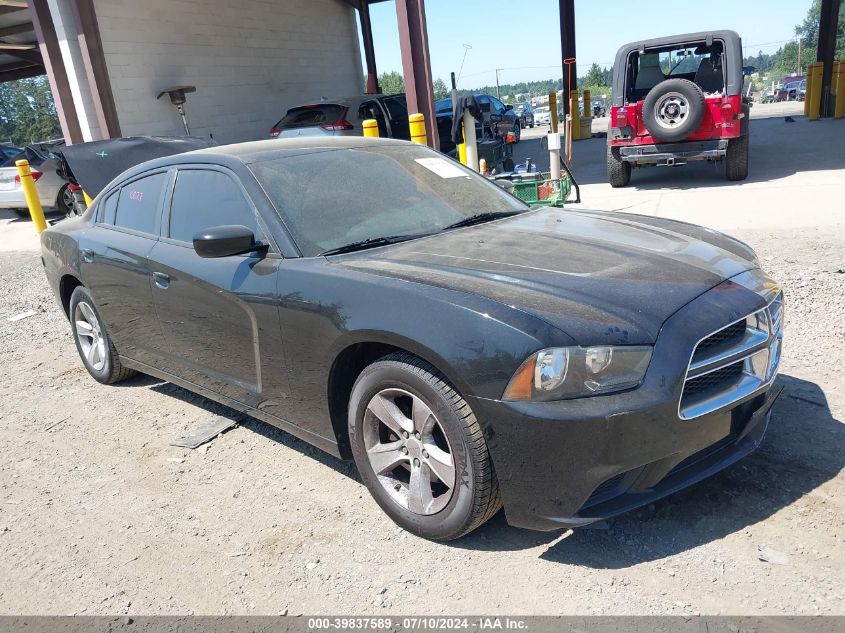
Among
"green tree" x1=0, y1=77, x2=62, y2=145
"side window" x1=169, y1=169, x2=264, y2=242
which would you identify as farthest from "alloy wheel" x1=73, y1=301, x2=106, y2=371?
"green tree" x1=0, y1=77, x2=62, y2=145

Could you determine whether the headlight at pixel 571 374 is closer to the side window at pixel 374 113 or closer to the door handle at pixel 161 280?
the door handle at pixel 161 280

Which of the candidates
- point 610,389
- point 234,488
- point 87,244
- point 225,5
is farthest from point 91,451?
point 225,5

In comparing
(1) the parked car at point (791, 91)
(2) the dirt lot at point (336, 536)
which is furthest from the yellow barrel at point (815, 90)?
(1) the parked car at point (791, 91)

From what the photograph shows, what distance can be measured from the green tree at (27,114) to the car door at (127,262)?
231 ft

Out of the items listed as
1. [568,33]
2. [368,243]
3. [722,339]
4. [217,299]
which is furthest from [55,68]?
[568,33]

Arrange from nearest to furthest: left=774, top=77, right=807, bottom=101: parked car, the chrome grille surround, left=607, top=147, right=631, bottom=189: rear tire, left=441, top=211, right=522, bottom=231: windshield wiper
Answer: the chrome grille surround, left=441, top=211, right=522, bottom=231: windshield wiper, left=607, top=147, right=631, bottom=189: rear tire, left=774, top=77, right=807, bottom=101: parked car

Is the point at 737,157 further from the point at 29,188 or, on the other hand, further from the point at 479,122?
the point at 29,188

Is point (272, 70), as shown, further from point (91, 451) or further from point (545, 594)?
point (545, 594)

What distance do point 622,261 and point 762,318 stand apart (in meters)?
0.58

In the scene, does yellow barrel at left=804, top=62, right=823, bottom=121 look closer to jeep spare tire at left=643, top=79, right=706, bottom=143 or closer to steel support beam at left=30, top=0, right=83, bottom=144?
jeep spare tire at left=643, top=79, right=706, bottom=143

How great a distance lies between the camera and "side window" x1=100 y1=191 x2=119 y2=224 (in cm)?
443

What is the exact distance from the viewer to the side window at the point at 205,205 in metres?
3.37

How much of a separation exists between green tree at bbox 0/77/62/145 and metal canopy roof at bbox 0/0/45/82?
47077mm

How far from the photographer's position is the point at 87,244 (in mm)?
4473
